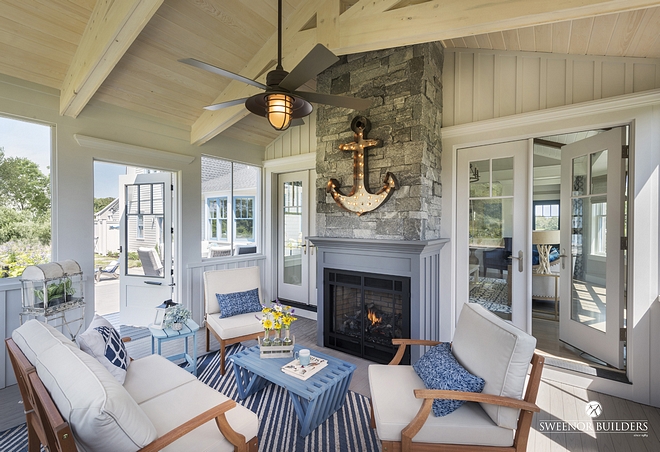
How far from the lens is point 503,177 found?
10.8 feet

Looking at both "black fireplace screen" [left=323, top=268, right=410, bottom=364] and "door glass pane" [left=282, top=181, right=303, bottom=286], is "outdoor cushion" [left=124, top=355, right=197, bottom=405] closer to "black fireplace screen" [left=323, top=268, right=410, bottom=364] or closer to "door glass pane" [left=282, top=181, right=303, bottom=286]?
"black fireplace screen" [left=323, top=268, right=410, bottom=364]

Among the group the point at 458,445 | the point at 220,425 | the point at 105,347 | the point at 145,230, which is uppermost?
the point at 145,230

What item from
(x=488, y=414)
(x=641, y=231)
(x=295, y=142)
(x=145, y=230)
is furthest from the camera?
(x=295, y=142)

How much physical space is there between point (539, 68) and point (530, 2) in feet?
4.11

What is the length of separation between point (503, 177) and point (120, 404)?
11.7 ft

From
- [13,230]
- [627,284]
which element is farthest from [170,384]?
[627,284]

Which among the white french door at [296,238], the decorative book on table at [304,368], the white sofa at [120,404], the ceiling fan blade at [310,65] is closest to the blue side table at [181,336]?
the white sofa at [120,404]

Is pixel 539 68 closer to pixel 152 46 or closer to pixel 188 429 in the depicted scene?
pixel 152 46

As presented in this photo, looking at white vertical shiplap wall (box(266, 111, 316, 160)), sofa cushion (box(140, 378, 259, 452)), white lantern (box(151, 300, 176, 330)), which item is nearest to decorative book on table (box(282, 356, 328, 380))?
sofa cushion (box(140, 378, 259, 452))

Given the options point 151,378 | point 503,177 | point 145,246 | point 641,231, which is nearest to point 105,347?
point 151,378

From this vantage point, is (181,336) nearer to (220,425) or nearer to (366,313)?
(220,425)

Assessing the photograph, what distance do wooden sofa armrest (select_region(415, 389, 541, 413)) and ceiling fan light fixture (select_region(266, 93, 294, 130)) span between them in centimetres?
174

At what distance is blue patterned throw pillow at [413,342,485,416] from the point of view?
68.4 inches

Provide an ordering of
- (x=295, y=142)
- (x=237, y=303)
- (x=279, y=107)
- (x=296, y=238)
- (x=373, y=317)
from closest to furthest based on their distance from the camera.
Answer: (x=279, y=107) → (x=373, y=317) → (x=237, y=303) → (x=295, y=142) → (x=296, y=238)
